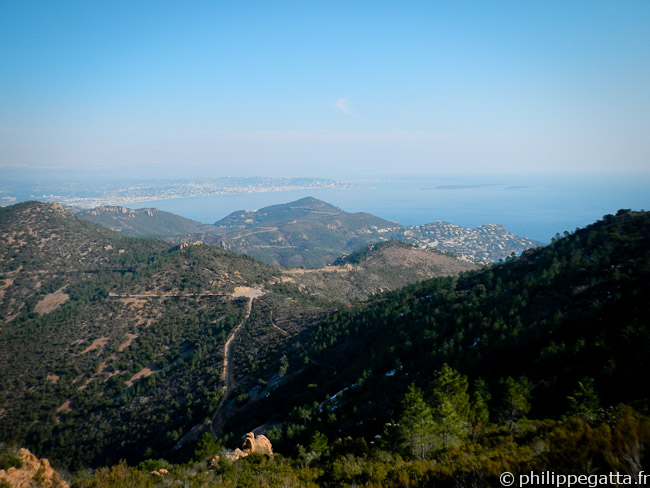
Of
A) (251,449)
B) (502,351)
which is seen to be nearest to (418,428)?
(251,449)

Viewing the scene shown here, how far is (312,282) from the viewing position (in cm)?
8994

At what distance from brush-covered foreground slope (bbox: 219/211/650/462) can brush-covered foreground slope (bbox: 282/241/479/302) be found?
43.3 m

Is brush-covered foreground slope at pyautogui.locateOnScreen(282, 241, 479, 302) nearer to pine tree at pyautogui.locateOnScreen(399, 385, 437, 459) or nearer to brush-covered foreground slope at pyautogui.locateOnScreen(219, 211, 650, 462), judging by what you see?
brush-covered foreground slope at pyautogui.locateOnScreen(219, 211, 650, 462)

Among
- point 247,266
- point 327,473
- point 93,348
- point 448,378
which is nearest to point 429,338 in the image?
point 448,378

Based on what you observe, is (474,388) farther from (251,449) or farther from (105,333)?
(105,333)

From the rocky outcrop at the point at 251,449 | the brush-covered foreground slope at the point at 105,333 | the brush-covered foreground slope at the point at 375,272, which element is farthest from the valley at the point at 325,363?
the brush-covered foreground slope at the point at 375,272

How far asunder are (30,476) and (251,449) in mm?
11255

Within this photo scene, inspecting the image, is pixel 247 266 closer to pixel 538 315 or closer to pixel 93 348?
pixel 93 348

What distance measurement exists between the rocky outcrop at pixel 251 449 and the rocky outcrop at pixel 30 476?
7.44m

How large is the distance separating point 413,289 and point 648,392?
3898cm

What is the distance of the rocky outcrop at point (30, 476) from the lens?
43.3 feet

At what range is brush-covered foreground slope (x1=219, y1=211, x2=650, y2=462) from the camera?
1681cm

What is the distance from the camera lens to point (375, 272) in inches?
3974

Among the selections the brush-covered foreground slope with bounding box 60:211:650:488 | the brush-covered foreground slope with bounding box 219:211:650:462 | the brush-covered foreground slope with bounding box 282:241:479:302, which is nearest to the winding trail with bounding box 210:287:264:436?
the brush-covered foreground slope with bounding box 60:211:650:488
